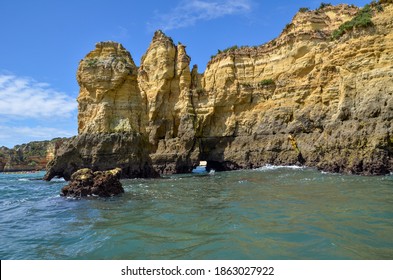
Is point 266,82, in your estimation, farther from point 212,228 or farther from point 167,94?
point 212,228

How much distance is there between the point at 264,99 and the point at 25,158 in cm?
7739

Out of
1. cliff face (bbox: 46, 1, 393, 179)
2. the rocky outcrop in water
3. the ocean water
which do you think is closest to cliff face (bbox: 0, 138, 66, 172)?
cliff face (bbox: 46, 1, 393, 179)

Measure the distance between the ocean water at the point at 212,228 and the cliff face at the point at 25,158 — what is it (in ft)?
257

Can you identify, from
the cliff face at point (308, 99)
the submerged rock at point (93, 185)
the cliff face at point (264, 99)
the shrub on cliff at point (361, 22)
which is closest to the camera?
the submerged rock at point (93, 185)

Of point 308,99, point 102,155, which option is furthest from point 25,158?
point 308,99

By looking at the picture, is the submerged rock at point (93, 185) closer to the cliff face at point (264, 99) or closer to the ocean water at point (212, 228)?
the ocean water at point (212, 228)

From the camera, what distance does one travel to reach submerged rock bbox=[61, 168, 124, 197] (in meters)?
15.3

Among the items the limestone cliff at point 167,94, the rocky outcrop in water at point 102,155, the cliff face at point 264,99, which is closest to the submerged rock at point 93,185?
the rocky outcrop in water at point 102,155

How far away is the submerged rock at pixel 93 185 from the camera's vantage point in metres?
15.3

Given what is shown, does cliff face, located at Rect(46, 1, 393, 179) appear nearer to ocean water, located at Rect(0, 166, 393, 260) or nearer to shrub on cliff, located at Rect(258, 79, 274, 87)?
shrub on cliff, located at Rect(258, 79, 274, 87)

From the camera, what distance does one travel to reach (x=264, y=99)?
37.7m

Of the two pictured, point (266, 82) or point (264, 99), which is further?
point (264, 99)

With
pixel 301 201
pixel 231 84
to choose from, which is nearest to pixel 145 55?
pixel 231 84
